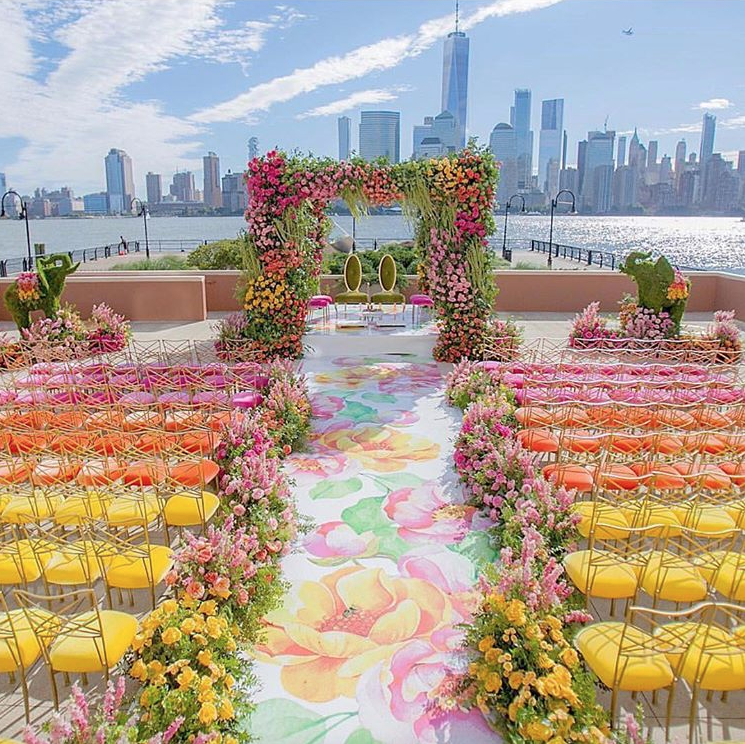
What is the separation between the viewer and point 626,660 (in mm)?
3068

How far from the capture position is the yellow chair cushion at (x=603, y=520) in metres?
4.24

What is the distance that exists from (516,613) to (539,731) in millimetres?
580

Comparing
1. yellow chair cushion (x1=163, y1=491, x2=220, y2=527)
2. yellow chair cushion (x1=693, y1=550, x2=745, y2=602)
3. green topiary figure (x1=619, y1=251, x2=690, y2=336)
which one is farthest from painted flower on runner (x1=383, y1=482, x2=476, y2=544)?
green topiary figure (x1=619, y1=251, x2=690, y2=336)

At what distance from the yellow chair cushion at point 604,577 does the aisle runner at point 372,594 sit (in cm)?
74

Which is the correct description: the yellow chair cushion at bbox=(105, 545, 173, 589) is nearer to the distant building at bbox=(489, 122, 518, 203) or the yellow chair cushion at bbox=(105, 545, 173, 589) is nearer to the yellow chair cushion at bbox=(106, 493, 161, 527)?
the yellow chair cushion at bbox=(106, 493, 161, 527)

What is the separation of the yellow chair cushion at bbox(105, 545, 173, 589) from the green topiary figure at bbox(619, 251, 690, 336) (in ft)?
32.0

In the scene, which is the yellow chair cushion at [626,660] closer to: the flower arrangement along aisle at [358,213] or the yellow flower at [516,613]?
the yellow flower at [516,613]

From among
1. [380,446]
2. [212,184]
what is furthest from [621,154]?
[380,446]

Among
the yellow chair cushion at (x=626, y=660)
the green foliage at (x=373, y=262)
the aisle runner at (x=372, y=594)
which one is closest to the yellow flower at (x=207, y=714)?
the aisle runner at (x=372, y=594)

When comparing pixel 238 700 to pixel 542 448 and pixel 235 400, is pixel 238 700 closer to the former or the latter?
pixel 542 448

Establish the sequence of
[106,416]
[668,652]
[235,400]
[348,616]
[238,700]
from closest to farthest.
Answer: [668,652] → [238,700] → [348,616] → [106,416] → [235,400]

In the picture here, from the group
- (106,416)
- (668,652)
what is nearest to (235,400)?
(106,416)

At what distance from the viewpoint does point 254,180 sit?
1028 centimetres

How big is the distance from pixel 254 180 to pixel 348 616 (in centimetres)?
774
